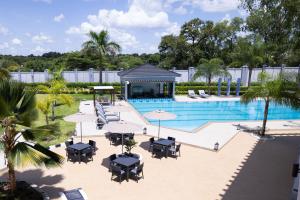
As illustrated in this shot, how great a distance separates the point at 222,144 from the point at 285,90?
15.1 ft

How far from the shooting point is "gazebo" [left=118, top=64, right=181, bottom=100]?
1177 inches

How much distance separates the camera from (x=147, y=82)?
105 ft

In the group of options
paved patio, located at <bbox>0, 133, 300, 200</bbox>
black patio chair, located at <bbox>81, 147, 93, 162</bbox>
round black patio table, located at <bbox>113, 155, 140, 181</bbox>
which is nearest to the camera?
paved patio, located at <bbox>0, 133, 300, 200</bbox>

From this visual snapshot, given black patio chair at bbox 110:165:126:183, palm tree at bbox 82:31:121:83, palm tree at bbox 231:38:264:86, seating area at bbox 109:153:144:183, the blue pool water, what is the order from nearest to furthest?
black patio chair at bbox 110:165:126:183 < seating area at bbox 109:153:144:183 < the blue pool water < palm tree at bbox 82:31:121:83 < palm tree at bbox 231:38:264:86

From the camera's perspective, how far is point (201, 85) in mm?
36781

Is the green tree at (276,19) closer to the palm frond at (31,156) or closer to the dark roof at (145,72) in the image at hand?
the palm frond at (31,156)

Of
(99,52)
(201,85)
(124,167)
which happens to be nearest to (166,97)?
(201,85)

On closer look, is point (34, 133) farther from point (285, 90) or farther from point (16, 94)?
point (285, 90)

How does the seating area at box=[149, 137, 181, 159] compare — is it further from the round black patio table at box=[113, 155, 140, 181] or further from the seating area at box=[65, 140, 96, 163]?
the seating area at box=[65, 140, 96, 163]

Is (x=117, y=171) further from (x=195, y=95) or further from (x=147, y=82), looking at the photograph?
(x=195, y=95)

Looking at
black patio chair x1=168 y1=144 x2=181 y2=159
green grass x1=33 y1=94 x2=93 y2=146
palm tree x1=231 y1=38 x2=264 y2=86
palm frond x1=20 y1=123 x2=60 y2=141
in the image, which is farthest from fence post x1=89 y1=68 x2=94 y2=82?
palm frond x1=20 y1=123 x2=60 y2=141

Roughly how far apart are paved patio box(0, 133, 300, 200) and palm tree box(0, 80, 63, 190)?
246 centimetres

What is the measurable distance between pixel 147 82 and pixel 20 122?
2532 cm

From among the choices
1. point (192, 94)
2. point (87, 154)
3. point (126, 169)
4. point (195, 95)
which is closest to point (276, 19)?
point (126, 169)
